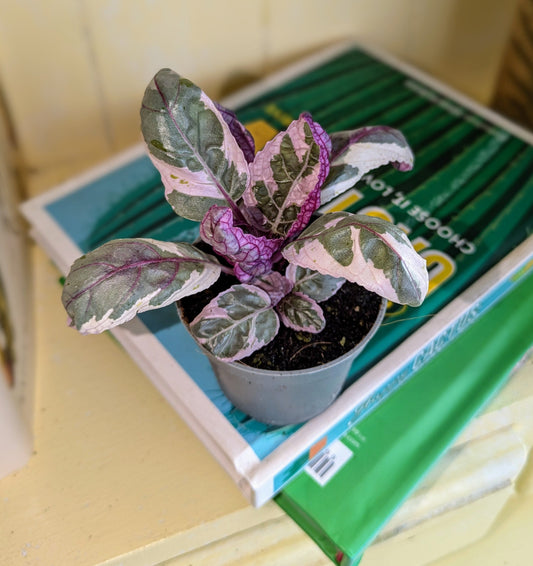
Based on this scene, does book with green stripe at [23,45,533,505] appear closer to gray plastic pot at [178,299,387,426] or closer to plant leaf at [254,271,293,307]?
gray plastic pot at [178,299,387,426]

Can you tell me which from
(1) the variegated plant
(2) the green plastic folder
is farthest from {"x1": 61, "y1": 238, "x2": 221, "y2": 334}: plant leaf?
(2) the green plastic folder

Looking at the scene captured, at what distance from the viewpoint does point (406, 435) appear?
1.68ft

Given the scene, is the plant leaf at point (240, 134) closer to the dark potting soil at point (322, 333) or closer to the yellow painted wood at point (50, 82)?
the dark potting soil at point (322, 333)

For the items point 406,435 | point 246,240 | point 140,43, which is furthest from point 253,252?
point 140,43

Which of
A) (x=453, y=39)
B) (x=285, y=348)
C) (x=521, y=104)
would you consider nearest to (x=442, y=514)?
(x=285, y=348)

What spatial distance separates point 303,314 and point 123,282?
12 centimetres

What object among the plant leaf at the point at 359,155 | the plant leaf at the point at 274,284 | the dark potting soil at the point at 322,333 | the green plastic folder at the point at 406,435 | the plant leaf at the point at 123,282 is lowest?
the green plastic folder at the point at 406,435

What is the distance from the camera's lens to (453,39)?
874mm

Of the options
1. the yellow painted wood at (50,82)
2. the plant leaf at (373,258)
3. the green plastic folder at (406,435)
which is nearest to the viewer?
the plant leaf at (373,258)

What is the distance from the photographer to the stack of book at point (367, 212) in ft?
1.56

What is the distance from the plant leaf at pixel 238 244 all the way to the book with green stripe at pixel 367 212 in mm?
139

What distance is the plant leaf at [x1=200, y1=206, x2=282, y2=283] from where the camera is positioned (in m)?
0.35

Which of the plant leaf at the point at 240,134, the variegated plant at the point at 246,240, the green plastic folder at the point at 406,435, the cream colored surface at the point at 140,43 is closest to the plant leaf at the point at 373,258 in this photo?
the variegated plant at the point at 246,240

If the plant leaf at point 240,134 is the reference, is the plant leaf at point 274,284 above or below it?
below
